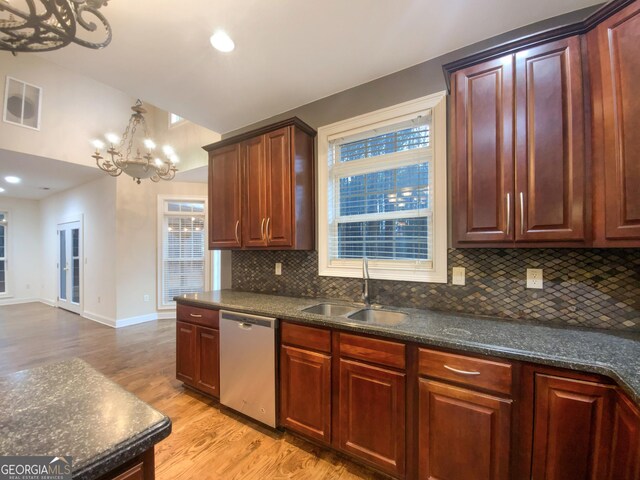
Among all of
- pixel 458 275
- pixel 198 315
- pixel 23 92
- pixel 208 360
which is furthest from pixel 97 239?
pixel 458 275

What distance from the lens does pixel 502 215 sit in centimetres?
157

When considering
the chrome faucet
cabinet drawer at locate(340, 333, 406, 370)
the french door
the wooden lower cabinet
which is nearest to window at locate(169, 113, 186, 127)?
the french door

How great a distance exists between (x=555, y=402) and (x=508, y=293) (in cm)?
72

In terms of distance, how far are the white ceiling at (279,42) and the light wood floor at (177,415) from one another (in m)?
2.88

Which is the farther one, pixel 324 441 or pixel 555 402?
pixel 324 441

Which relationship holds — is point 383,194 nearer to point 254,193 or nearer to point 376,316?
point 376,316

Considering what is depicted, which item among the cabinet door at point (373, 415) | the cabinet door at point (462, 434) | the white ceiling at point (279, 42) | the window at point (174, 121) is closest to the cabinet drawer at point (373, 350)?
the cabinet door at point (373, 415)

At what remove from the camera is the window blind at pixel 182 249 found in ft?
18.1

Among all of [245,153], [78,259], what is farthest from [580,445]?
[78,259]

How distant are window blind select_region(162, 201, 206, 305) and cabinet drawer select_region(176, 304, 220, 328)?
3.25 metres

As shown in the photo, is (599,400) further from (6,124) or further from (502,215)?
(6,124)

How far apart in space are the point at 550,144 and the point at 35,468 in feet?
7.45

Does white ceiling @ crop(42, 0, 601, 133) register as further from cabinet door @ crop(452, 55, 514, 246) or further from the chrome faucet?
the chrome faucet

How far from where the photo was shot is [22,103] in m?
4.00
